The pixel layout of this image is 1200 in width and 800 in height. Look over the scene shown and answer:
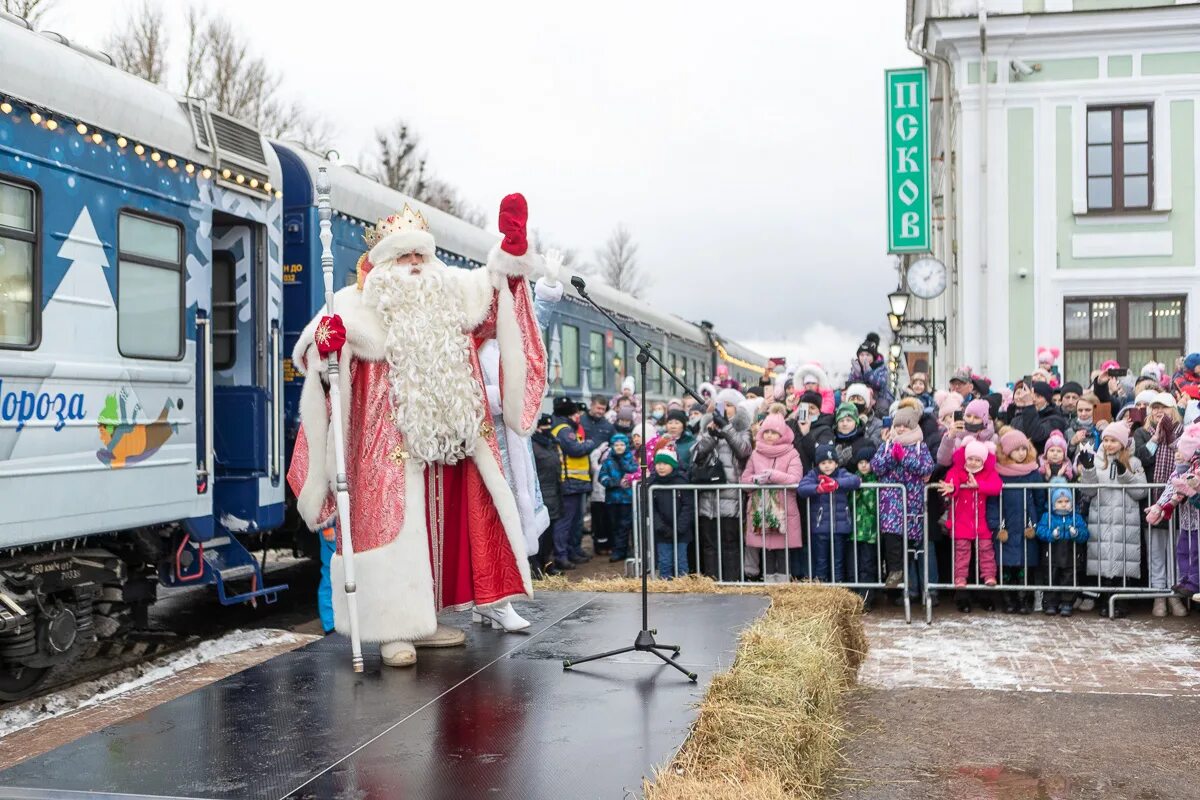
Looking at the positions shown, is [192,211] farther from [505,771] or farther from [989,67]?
[989,67]

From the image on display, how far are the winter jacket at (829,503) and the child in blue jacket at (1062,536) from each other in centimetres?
141

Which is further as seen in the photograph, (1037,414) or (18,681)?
(1037,414)

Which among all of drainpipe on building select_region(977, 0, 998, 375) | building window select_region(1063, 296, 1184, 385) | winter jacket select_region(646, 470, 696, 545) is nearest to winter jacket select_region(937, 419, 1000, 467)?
winter jacket select_region(646, 470, 696, 545)

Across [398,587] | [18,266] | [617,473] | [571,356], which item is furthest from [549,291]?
[571,356]

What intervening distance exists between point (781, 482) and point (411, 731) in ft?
19.1

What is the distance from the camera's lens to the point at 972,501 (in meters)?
9.10

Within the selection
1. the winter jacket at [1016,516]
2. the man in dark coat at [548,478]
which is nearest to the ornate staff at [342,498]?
the winter jacket at [1016,516]

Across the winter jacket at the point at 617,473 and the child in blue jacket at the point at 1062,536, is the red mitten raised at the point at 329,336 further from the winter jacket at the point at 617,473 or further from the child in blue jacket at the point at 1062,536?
the winter jacket at the point at 617,473

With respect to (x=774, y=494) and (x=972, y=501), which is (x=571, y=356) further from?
(x=972, y=501)

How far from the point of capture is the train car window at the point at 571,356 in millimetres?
15578

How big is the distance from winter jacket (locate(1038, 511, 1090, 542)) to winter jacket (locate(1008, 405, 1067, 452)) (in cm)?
85

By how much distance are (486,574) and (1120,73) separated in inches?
628

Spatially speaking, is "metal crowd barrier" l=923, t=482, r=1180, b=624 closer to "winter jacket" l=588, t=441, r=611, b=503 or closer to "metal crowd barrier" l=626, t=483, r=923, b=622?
"metal crowd barrier" l=626, t=483, r=923, b=622

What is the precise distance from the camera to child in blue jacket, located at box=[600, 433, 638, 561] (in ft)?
41.1
